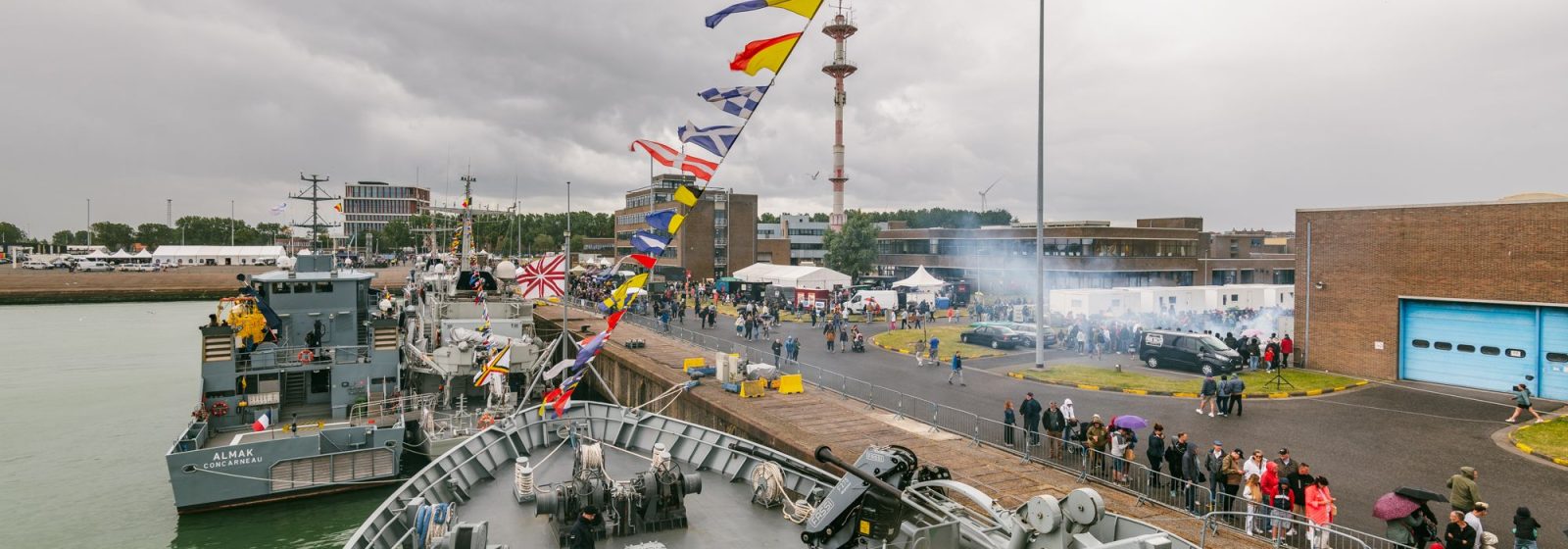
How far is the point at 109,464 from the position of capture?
2317cm

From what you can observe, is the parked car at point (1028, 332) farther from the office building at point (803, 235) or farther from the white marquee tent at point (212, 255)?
the white marquee tent at point (212, 255)

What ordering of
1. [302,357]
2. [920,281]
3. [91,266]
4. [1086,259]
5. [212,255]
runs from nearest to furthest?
[302,357], [920,281], [1086,259], [91,266], [212,255]

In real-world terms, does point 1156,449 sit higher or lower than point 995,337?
lower

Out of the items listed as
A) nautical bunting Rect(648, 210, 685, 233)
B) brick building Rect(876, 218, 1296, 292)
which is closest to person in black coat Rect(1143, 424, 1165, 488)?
nautical bunting Rect(648, 210, 685, 233)

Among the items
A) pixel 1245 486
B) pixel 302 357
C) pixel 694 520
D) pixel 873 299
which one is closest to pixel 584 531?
pixel 694 520

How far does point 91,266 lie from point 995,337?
5624 inches

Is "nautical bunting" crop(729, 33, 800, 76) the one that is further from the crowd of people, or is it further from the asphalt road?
the asphalt road

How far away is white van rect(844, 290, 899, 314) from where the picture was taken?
49.0 metres

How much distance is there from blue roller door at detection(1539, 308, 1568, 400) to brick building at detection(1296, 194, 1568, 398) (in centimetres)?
3

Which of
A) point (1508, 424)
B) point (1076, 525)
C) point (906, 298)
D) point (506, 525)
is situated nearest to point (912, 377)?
point (1508, 424)

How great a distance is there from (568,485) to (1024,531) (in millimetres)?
5901

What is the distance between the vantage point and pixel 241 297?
22609 mm

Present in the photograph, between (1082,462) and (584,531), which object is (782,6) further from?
(1082,462)

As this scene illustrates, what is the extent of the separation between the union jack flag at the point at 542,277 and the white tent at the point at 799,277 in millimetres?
26707
